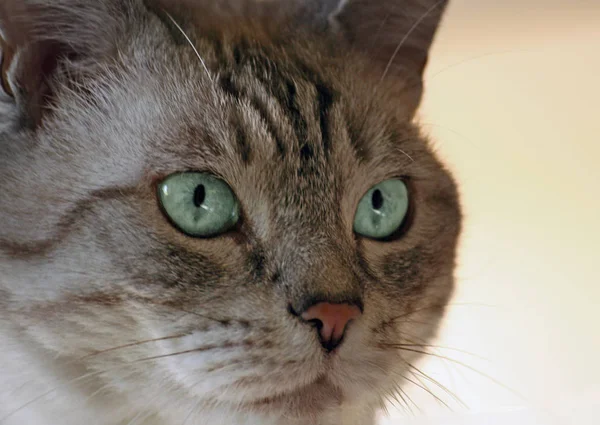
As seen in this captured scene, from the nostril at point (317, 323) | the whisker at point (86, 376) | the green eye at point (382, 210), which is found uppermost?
the green eye at point (382, 210)

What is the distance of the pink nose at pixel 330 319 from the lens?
29.2 inches

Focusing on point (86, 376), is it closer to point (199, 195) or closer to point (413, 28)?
point (199, 195)

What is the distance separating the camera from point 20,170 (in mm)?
815

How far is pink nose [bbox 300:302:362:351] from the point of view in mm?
741

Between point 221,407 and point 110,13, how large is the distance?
510mm

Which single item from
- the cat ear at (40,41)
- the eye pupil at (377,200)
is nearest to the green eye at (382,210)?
the eye pupil at (377,200)

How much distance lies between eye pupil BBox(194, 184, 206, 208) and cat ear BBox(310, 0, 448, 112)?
42 centimetres

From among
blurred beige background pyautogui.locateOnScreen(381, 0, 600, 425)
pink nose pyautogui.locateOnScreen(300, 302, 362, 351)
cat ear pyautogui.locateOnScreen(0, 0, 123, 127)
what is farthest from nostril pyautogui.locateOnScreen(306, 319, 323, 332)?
blurred beige background pyautogui.locateOnScreen(381, 0, 600, 425)

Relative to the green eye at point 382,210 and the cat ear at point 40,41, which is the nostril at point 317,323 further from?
the cat ear at point 40,41

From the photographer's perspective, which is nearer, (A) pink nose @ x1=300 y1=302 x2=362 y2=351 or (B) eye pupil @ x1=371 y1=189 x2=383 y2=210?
(A) pink nose @ x1=300 y1=302 x2=362 y2=351

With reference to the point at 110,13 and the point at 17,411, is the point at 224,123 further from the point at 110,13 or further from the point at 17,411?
the point at 17,411

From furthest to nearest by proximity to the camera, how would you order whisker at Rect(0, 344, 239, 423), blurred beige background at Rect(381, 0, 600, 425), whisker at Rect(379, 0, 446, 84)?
blurred beige background at Rect(381, 0, 600, 425) < whisker at Rect(379, 0, 446, 84) < whisker at Rect(0, 344, 239, 423)

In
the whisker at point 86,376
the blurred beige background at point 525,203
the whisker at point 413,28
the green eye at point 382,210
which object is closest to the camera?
the whisker at point 86,376

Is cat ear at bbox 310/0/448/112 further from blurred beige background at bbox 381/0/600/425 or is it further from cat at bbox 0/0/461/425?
blurred beige background at bbox 381/0/600/425
